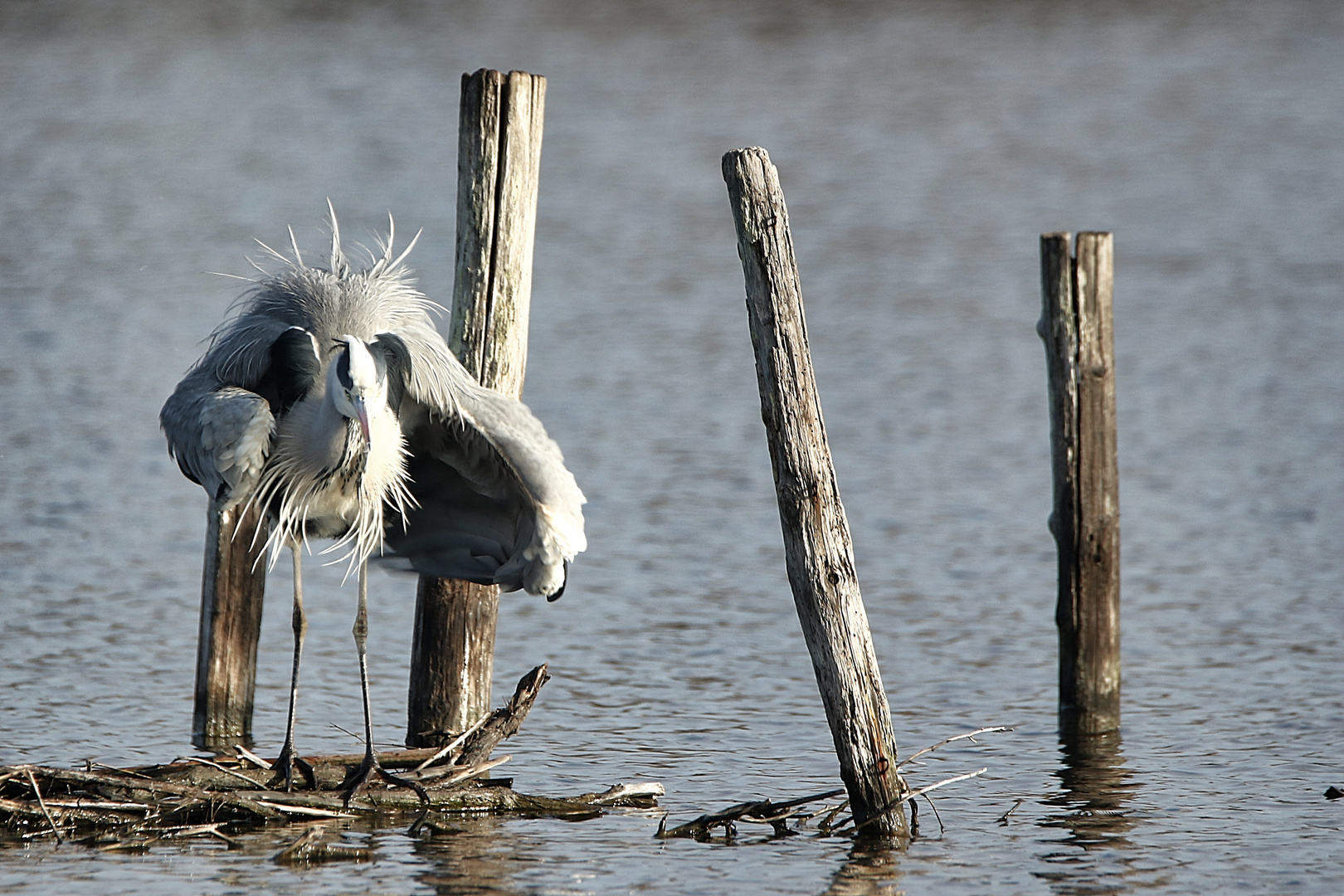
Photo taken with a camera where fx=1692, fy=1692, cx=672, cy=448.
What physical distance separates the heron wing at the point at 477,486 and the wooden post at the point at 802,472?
91cm

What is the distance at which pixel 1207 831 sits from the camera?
244 inches

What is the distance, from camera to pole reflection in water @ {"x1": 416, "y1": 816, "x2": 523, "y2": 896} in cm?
546

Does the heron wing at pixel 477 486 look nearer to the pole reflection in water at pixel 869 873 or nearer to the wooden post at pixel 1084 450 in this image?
the pole reflection in water at pixel 869 873

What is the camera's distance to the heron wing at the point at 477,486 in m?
6.18

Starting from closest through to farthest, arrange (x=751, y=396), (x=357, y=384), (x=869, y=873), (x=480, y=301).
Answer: (x=869, y=873) → (x=357, y=384) → (x=480, y=301) → (x=751, y=396)

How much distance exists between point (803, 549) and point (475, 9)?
2357 cm

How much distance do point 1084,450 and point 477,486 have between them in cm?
271

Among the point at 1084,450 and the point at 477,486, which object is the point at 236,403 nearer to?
the point at 477,486

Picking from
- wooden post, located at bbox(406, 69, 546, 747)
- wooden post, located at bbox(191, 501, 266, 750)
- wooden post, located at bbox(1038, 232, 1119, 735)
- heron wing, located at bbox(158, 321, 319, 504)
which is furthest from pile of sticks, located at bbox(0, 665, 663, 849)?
wooden post, located at bbox(1038, 232, 1119, 735)

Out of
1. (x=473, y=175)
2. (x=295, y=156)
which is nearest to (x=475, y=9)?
(x=295, y=156)

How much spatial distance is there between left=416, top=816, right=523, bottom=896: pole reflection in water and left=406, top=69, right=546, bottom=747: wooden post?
798 mm

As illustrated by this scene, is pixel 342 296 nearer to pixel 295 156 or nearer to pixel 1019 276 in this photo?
pixel 1019 276

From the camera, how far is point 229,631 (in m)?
7.06

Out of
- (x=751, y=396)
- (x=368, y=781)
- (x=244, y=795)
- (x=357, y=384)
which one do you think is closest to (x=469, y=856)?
(x=368, y=781)
